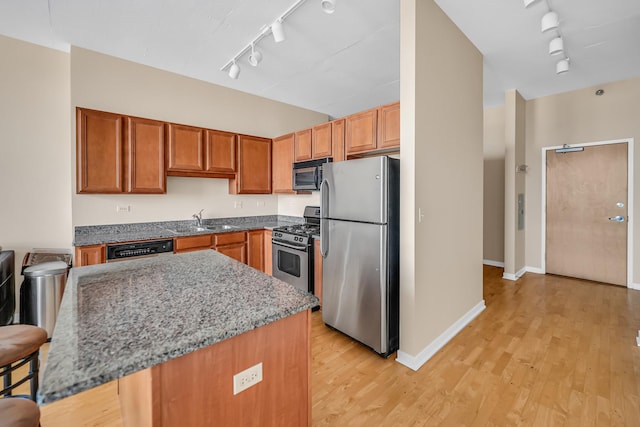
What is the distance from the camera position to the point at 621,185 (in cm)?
398

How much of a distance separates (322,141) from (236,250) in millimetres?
1845

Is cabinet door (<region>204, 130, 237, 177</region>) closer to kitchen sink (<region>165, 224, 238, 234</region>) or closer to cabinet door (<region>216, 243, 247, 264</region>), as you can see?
kitchen sink (<region>165, 224, 238, 234</region>)

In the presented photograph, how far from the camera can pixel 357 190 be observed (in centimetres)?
247

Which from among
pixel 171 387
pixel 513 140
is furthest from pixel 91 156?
pixel 513 140

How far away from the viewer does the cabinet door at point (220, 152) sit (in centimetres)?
376

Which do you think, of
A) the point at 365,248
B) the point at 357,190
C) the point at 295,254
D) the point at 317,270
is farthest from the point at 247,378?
the point at 295,254

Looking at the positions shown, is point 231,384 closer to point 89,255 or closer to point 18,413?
point 18,413

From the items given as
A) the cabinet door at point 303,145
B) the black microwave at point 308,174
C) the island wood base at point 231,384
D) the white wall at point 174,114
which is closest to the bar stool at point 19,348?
the island wood base at point 231,384

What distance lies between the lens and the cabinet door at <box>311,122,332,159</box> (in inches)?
137

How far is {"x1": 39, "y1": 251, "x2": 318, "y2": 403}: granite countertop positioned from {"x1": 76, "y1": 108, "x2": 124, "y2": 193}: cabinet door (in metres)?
1.86

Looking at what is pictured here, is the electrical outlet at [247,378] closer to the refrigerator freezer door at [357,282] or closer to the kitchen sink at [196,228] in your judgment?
the refrigerator freezer door at [357,282]

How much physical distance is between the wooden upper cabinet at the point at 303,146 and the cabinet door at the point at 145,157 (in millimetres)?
1705

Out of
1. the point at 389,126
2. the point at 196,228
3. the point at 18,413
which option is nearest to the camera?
the point at 18,413

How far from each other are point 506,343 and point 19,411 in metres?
3.27
